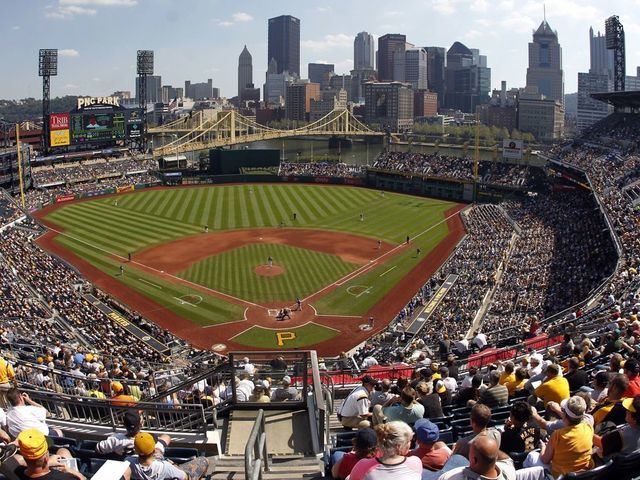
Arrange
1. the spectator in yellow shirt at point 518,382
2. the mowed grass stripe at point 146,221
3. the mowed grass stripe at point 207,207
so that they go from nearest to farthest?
the spectator in yellow shirt at point 518,382
the mowed grass stripe at point 146,221
the mowed grass stripe at point 207,207

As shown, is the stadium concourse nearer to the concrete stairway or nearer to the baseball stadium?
the baseball stadium

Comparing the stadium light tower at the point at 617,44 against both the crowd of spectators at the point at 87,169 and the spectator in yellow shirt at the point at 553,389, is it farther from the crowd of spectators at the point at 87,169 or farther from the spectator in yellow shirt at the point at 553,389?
the spectator in yellow shirt at the point at 553,389

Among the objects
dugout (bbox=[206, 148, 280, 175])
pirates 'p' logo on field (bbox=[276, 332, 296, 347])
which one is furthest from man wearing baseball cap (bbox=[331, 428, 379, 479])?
dugout (bbox=[206, 148, 280, 175])

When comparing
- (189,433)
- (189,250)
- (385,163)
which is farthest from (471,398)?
(385,163)

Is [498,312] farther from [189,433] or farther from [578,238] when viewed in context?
[189,433]

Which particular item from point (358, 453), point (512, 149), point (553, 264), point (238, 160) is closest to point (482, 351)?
point (358, 453)

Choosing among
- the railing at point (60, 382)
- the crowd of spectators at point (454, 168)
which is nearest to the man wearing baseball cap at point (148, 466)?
the railing at point (60, 382)
